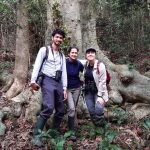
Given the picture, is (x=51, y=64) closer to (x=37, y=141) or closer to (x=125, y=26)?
(x=37, y=141)

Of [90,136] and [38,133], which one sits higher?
[38,133]

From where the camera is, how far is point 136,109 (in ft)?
31.6

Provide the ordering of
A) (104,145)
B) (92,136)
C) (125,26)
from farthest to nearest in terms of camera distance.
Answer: (125,26) < (92,136) < (104,145)

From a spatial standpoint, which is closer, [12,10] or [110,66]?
[110,66]

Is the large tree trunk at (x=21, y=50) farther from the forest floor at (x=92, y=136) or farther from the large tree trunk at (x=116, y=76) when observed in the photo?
the forest floor at (x=92, y=136)

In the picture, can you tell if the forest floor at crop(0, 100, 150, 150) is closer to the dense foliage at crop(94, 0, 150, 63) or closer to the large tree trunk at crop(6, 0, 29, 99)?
the large tree trunk at crop(6, 0, 29, 99)

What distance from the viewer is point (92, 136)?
8.24 m

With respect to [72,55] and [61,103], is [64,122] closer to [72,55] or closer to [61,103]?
[61,103]

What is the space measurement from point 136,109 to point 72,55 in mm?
2713

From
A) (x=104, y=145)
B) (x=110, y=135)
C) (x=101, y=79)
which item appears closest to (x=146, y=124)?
(x=110, y=135)

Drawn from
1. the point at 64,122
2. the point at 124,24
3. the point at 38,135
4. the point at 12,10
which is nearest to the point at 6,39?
the point at 12,10

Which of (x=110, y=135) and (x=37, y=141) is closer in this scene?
(x=37, y=141)

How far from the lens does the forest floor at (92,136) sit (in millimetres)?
7715

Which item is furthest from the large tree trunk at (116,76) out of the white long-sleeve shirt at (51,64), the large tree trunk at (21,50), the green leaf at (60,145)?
the green leaf at (60,145)
